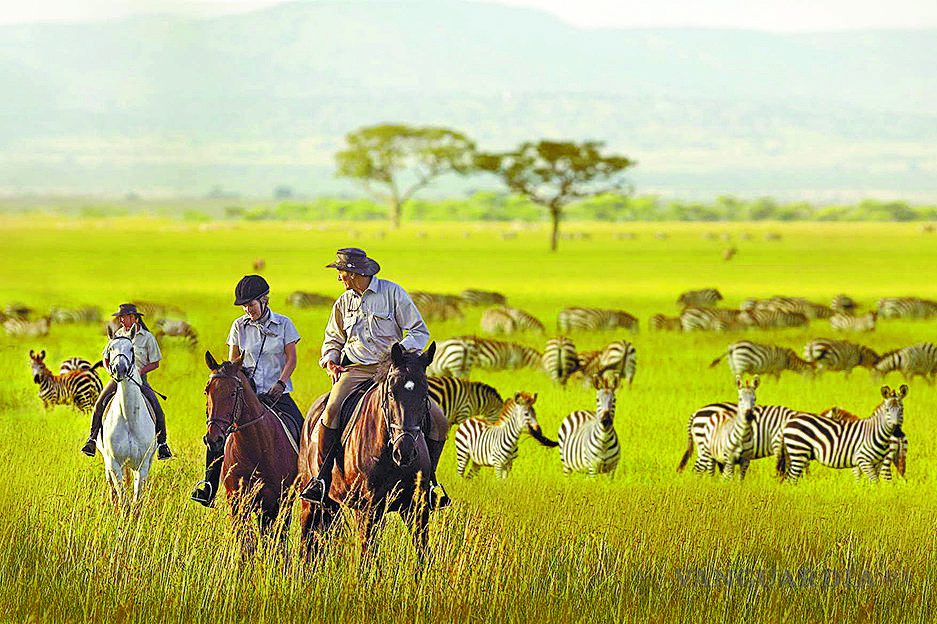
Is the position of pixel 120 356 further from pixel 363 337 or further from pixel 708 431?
pixel 708 431

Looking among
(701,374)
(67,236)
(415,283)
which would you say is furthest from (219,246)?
(701,374)

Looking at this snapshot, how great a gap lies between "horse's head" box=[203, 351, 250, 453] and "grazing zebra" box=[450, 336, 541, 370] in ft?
54.1

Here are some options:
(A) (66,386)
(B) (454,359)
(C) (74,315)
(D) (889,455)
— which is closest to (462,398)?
(D) (889,455)

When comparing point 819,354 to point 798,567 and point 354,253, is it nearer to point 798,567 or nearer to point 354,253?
point 798,567

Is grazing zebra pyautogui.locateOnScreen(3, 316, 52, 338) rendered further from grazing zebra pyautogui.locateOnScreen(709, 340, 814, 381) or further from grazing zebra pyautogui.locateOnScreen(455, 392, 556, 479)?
grazing zebra pyautogui.locateOnScreen(455, 392, 556, 479)

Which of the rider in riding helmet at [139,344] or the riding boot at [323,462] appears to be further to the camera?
the rider in riding helmet at [139,344]

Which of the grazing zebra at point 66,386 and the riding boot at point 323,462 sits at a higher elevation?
the riding boot at point 323,462

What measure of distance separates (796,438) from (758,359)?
→ 10531 millimetres

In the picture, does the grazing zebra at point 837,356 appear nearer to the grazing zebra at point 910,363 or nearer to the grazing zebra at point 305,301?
the grazing zebra at point 910,363

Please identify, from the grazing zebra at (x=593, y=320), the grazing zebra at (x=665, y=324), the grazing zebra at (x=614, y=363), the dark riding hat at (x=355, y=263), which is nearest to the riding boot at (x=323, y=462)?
the dark riding hat at (x=355, y=263)

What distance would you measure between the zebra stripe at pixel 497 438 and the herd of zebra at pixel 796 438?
2.53 meters

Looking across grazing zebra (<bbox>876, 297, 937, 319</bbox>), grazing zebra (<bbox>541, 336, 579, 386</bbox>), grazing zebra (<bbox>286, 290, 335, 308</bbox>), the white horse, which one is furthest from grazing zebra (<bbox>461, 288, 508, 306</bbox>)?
the white horse

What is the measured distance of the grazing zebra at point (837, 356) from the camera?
2773cm

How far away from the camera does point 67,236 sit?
121m
